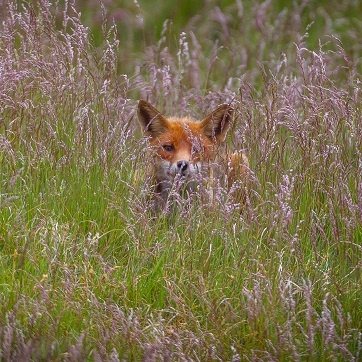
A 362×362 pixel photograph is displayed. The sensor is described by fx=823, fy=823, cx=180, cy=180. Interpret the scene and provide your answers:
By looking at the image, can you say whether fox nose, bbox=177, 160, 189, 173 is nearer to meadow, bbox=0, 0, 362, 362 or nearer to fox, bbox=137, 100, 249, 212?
fox, bbox=137, 100, 249, 212

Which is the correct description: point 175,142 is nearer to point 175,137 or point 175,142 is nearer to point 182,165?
point 175,137

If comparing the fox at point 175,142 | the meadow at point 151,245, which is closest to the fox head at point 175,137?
the fox at point 175,142

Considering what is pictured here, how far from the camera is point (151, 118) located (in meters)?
6.43

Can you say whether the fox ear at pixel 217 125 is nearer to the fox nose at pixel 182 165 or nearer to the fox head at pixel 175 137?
the fox head at pixel 175 137

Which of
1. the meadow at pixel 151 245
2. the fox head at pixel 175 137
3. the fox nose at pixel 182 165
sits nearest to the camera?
the meadow at pixel 151 245

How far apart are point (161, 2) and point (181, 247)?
27.2 feet

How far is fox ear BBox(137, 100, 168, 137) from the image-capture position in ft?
20.3

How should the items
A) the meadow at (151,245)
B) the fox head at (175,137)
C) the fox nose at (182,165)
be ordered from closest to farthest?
the meadow at (151,245), the fox nose at (182,165), the fox head at (175,137)

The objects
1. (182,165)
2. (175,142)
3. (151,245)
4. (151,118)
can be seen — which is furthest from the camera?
(175,142)

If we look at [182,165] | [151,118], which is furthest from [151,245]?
[151,118]

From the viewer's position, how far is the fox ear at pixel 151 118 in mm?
6191

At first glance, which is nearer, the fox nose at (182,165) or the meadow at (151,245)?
the meadow at (151,245)

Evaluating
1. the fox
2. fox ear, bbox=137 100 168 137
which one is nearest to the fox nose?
the fox

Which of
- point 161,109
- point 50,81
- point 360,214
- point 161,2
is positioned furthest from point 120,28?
point 360,214
